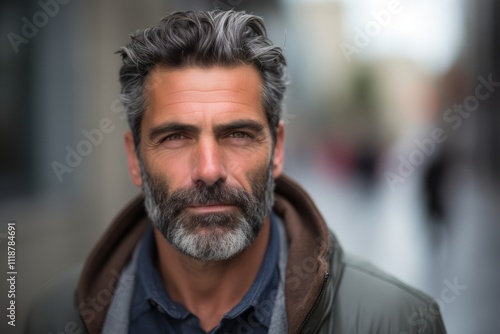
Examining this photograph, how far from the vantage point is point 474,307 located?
6.55 m

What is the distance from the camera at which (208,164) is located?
7.90 ft

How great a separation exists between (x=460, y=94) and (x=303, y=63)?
16816mm

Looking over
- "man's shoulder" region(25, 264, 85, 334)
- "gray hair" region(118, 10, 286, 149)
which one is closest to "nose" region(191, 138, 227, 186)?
"gray hair" region(118, 10, 286, 149)

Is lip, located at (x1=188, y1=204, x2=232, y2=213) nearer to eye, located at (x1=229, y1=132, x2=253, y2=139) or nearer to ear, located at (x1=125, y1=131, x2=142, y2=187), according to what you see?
eye, located at (x1=229, y1=132, x2=253, y2=139)

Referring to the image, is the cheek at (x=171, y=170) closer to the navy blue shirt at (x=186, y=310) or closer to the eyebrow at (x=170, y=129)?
the eyebrow at (x=170, y=129)

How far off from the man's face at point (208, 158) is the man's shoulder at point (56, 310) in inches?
26.1

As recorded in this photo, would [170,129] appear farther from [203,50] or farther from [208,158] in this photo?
[203,50]

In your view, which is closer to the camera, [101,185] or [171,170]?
[171,170]

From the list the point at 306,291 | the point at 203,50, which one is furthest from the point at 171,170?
the point at 306,291

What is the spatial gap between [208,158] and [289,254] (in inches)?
23.7

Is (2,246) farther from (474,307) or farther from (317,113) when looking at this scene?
(317,113)

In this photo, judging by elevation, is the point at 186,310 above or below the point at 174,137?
below

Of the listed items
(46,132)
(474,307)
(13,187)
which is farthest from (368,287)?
(46,132)

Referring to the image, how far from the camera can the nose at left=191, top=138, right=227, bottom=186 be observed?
239cm
